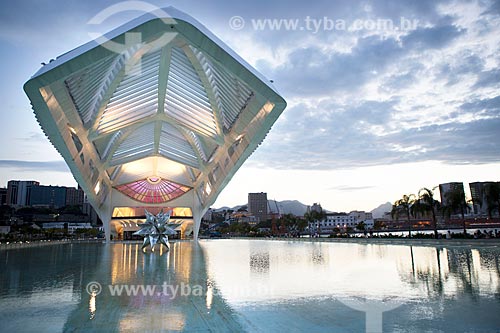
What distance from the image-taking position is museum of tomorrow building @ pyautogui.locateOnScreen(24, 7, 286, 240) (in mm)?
13727

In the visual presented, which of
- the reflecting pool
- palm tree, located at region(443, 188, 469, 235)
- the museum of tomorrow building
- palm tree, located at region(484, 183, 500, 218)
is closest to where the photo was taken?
the reflecting pool

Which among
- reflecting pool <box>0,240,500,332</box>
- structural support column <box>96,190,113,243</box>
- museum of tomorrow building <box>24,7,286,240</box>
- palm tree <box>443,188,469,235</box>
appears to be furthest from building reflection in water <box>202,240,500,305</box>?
structural support column <box>96,190,113,243</box>

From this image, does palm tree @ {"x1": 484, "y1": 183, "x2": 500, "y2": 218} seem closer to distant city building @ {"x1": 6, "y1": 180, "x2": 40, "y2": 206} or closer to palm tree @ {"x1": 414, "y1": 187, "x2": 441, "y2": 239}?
palm tree @ {"x1": 414, "y1": 187, "x2": 441, "y2": 239}

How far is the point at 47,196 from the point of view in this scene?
147m

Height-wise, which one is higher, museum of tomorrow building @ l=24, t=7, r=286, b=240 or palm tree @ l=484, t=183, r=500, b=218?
museum of tomorrow building @ l=24, t=7, r=286, b=240

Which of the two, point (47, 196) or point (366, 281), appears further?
point (47, 196)

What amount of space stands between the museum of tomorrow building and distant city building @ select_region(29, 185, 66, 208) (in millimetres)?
117049

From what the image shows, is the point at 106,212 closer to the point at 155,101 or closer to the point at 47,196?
the point at 155,101

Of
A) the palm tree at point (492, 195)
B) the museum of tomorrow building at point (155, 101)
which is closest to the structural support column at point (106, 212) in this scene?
the museum of tomorrow building at point (155, 101)

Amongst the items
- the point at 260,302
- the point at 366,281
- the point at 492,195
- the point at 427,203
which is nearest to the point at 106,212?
the point at 427,203

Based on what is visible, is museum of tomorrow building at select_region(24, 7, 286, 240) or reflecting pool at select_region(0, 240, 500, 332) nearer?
reflecting pool at select_region(0, 240, 500, 332)

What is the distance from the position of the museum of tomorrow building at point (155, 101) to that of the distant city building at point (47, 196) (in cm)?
11705

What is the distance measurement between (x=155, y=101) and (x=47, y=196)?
463ft

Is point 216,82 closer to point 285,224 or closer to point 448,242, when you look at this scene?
point 448,242
